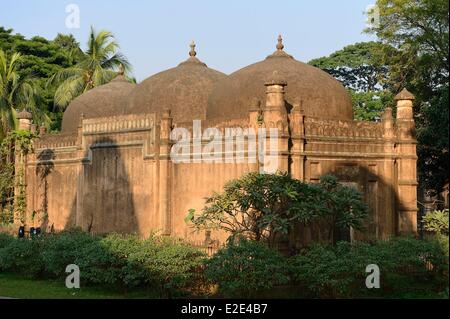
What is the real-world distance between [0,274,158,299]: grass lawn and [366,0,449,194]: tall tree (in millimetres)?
10027

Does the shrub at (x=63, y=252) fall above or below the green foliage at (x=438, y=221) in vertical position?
below

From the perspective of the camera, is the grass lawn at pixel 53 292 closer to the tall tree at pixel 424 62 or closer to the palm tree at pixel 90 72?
the tall tree at pixel 424 62

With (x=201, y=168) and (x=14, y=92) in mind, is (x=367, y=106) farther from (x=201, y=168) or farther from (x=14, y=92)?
(x=201, y=168)

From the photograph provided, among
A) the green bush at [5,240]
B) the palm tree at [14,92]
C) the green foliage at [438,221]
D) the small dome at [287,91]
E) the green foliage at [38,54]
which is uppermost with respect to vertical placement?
the green foliage at [38,54]

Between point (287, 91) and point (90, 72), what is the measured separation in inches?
827

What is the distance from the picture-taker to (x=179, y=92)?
2202cm

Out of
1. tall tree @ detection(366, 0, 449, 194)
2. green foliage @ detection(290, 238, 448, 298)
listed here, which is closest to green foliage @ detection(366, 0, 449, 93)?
tall tree @ detection(366, 0, 449, 194)

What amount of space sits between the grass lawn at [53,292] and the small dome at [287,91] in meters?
5.33

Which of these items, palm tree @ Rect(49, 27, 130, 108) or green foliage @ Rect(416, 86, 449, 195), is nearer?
green foliage @ Rect(416, 86, 449, 195)

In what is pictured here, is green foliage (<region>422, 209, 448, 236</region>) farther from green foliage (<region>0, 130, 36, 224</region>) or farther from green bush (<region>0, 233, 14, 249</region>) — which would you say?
green foliage (<region>0, 130, 36, 224</region>)

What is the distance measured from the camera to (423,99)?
26.0 metres

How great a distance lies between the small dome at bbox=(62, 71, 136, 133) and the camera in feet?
85.1

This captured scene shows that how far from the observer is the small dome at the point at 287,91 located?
19656 millimetres

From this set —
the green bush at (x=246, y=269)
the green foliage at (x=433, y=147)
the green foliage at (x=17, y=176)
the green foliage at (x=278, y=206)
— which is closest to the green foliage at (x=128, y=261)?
the green bush at (x=246, y=269)
